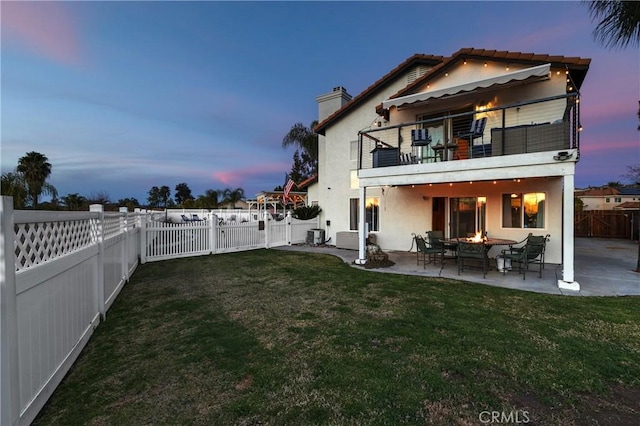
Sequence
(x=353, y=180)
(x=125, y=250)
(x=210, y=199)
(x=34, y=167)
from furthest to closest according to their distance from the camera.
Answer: (x=210, y=199) → (x=34, y=167) → (x=353, y=180) → (x=125, y=250)

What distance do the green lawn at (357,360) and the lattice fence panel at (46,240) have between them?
1396 mm

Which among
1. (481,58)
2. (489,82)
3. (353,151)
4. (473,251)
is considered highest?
(481,58)

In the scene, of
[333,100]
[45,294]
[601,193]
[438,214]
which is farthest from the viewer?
[601,193]

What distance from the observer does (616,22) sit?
22.9 feet

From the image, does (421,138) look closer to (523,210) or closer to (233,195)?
(523,210)

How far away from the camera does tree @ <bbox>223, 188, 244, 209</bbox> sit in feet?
149

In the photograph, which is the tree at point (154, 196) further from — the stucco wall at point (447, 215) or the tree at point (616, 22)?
the tree at point (616, 22)

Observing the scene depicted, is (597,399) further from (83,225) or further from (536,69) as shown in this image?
(536,69)

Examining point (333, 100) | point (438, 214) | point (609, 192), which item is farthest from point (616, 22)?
point (609, 192)

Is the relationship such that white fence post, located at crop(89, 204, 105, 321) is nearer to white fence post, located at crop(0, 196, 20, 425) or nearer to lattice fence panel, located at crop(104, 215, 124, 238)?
lattice fence panel, located at crop(104, 215, 124, 238)

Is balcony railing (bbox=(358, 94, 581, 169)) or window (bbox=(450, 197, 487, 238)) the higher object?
balcony railing (bbox=(358, 94, 581, 169))

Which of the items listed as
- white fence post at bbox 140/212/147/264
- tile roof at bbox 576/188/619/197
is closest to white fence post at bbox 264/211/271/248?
white fence post at bbox 140/212/147/264

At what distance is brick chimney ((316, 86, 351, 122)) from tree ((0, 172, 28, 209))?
1535 centimetres
